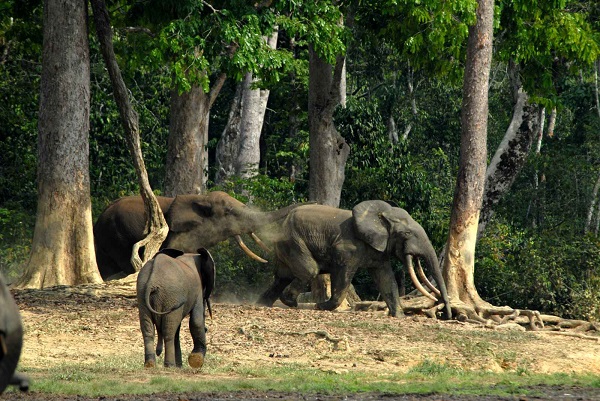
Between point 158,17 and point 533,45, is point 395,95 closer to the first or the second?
point 533,45

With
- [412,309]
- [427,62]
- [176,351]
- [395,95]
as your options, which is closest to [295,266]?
[412,309]

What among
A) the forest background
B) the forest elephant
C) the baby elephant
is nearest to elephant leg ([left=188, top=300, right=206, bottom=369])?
the baby elephant

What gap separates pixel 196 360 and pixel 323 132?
10329 millimetres

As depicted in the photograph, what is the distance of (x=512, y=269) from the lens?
83.1ft

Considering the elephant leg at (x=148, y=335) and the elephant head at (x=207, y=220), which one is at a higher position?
the elephant head at (x=207, y=220)

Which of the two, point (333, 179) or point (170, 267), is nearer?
point (170, 267)

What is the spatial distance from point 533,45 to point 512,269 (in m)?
4.94

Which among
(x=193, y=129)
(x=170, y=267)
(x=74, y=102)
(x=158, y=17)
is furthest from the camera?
(x=193, y=129)

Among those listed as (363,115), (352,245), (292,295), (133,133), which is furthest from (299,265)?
(363,115)

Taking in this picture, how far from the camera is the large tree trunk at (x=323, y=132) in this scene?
22484mm

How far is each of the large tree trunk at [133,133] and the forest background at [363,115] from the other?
0.85 meters

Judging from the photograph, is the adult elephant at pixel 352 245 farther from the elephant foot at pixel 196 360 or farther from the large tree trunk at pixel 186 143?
the elephant foot at pixel 196 360

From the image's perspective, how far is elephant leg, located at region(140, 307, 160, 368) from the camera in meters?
12.3

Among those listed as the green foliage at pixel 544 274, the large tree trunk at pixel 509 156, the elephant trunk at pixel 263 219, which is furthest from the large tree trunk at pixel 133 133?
the large tree trunk at pixel 509 156
